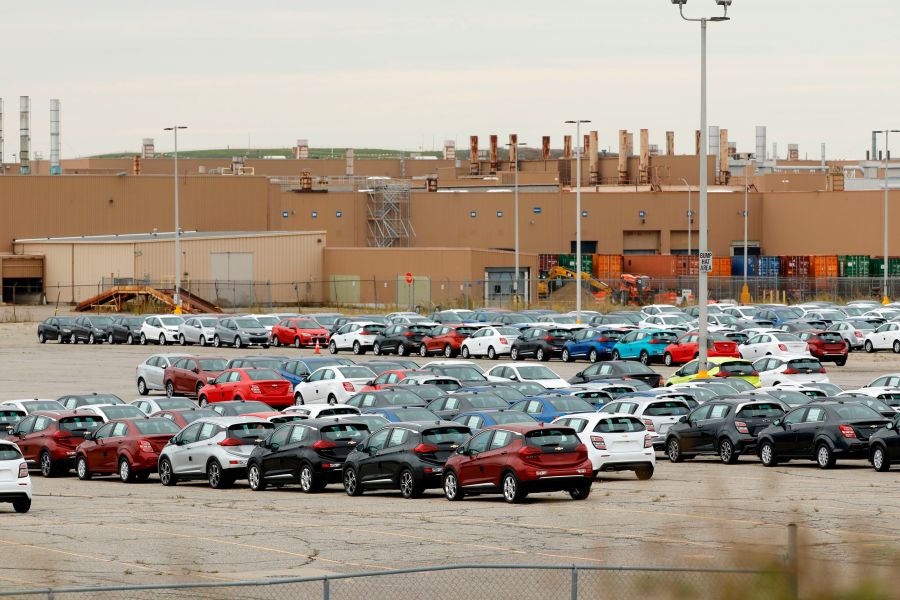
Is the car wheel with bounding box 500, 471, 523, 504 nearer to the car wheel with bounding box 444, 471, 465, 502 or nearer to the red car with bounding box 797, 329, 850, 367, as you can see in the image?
the car wheel with bounding box 444, 471, 465, 502

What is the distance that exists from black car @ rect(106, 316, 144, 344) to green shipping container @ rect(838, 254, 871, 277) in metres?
A: 52.7

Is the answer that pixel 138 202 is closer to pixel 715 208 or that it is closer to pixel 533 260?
pixel 533 260

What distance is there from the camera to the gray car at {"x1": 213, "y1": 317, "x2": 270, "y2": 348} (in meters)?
62.0

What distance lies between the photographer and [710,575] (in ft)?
32.9

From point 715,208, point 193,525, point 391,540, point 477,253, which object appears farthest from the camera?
point 715,208

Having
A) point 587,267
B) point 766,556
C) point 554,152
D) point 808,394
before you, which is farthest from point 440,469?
point 554,152

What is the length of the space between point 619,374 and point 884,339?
2109 centimetres

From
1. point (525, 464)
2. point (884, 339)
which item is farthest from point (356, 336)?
point (525, 464)

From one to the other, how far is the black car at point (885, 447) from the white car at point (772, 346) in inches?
892

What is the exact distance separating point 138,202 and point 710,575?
9286 cm

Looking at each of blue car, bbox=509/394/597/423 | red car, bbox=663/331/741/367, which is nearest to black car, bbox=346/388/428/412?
blue car, bbox=509/394/597/423

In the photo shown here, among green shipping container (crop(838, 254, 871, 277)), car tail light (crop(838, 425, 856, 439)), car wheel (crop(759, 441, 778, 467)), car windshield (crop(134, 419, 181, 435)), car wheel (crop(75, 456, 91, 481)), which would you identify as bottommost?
car wheel (crop(75, 456, 91, 481))

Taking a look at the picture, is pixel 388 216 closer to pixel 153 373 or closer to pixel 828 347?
pixel 828 347

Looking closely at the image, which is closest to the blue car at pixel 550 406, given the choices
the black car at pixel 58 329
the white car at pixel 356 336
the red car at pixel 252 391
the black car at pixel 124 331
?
the red car at pixel 252 391
